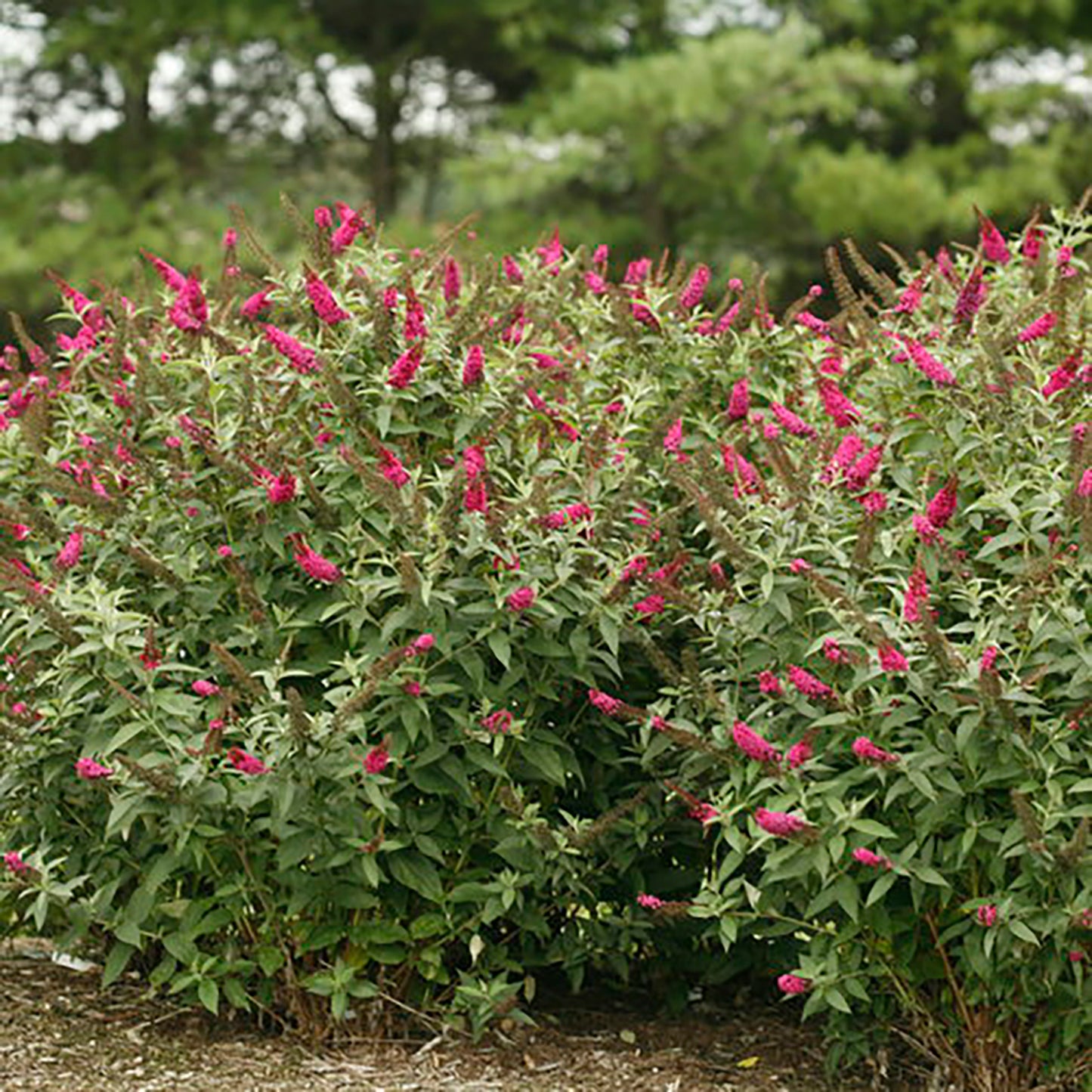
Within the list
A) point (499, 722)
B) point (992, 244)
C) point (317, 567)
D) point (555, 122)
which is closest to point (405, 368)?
point (317, 567)

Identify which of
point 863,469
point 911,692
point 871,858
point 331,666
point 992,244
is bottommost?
point 871,858

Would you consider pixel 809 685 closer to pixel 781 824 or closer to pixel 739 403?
pixel 781 824

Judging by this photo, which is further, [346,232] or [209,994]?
[346,232]

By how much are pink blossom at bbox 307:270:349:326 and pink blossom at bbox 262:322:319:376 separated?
9cm

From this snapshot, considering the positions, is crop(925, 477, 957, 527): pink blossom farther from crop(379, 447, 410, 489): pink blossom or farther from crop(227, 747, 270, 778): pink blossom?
crop(227, 747, 270, 778): pink blossom

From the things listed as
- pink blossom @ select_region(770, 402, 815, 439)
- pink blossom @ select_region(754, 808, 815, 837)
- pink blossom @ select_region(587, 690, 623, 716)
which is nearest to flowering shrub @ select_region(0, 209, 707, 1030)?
pink blossom @ select_region(587, 690, 623, 716)

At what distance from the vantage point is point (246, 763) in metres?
3.87

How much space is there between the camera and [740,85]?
1836cm

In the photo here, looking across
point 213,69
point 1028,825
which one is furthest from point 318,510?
point 213,69

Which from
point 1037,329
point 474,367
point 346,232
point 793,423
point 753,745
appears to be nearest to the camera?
point 753,745

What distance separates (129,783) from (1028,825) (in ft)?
6.38

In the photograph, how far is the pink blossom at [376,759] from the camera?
388 centimetres

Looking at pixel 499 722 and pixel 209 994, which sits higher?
pixel 499 722

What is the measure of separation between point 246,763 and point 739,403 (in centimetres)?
166
